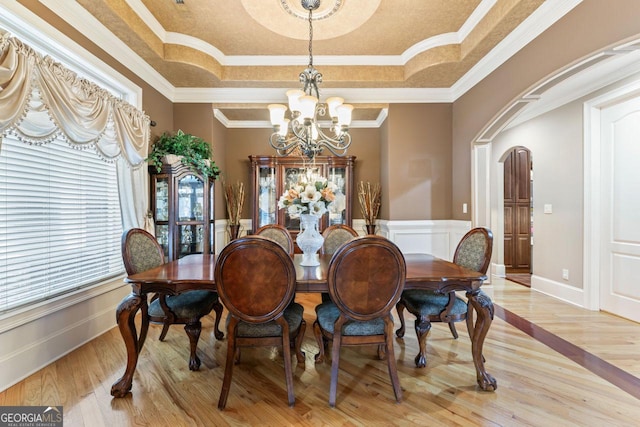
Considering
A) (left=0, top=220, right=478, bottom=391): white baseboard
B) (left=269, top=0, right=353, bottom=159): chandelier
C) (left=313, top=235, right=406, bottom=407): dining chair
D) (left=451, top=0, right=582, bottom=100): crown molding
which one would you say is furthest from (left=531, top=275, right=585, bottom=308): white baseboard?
(left=0, top=220, right=478, bottom=391): white baseboard

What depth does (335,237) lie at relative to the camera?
2.83 metres

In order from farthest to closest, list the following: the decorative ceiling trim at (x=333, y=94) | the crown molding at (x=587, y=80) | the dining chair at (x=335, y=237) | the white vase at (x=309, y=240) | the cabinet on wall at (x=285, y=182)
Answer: the cabinet on wall at (x=285, y=182) < the decorative ceiling trim at (x=333, y=94) < the dining chair at (x=335, y=237) < the crown molding at (x=587, y=80) < the white vase at (x=309, y=240)

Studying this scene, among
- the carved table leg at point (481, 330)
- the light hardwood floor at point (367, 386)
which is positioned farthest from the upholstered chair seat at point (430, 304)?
the light hardwood floor at point (367, 386)

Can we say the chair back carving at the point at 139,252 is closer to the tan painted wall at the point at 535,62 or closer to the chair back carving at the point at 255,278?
the chair back carving at the point at 255,278

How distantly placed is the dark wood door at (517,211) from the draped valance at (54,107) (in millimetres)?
5601

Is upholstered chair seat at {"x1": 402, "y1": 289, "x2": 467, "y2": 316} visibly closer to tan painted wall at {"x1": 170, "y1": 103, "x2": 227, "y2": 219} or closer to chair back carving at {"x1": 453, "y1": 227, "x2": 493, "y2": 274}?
chair back carving at {"x1": 453, "y1": 227, "x2": 493, "y2": 274}

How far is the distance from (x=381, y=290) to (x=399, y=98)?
3.07 meters

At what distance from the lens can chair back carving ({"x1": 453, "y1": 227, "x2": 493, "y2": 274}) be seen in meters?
2.02

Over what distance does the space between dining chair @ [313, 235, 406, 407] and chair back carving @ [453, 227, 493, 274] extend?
799 mm

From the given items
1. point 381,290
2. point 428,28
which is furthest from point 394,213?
point 381,290

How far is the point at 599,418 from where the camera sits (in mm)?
1560

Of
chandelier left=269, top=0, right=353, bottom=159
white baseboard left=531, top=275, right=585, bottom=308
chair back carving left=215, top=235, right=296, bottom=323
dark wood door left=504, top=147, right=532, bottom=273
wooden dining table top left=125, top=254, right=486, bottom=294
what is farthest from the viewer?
dark wood door left=504, top=147, right=532, bottom=273

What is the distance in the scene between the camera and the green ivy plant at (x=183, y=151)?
3.23 m

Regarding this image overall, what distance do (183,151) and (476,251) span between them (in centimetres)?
311
